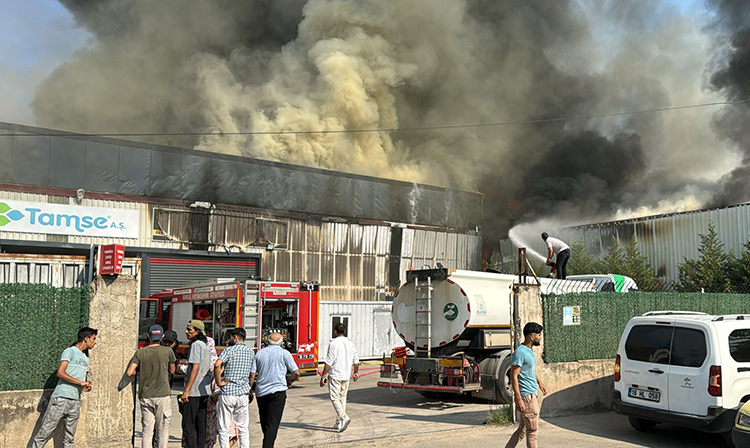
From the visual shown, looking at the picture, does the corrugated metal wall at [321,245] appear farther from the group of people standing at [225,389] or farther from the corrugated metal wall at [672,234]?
the group of people standing at [225,389]

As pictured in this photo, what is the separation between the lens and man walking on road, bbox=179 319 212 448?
751 cm

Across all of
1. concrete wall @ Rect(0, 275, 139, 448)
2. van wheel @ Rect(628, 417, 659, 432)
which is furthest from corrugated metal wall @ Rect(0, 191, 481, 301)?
van wheel @ Rect(628, 417, 659, 432)

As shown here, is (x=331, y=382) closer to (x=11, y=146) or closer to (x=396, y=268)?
(x=11, y=146)

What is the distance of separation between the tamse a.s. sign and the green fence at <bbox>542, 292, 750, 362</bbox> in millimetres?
15393

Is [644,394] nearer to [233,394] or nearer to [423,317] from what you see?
[423,317]

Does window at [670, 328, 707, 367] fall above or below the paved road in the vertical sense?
above

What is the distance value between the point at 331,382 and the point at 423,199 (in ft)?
64.6

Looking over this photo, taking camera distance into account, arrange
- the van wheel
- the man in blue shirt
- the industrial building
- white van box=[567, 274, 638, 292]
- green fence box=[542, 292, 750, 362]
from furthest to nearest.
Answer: the industrial building
white van box=[567, 274, 638, 292]
green fence box=[542, 292, 750, 362]
the van wheel
the man in blue shirt

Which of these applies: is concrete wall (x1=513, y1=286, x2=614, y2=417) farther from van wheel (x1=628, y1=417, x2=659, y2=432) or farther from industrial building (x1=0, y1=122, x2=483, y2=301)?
industrial building (x1=0, y1=122, x2=483, y2=301)

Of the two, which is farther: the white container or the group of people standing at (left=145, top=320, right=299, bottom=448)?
the white container

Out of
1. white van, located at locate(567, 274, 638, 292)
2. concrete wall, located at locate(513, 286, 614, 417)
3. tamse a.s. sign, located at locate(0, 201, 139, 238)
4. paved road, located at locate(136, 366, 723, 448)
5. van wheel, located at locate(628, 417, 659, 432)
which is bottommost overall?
paved road, located at locate(136, 366, 723, 448)

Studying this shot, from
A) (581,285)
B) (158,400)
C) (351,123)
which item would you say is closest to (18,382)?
(158,400)

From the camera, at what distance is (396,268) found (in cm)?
2720

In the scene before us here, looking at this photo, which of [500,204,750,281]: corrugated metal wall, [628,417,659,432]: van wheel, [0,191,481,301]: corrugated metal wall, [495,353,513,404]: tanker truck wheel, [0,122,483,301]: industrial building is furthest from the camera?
[500,204,750,281]: corrugated metal wall
